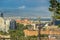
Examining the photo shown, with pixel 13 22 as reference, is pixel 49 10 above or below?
above

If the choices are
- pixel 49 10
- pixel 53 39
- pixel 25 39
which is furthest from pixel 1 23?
pixel 53 39

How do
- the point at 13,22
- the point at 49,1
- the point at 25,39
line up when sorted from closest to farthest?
the point at 25,39 → the point at 49,1 → the point at 13,22

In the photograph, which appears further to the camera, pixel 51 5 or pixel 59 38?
pixel 51 5

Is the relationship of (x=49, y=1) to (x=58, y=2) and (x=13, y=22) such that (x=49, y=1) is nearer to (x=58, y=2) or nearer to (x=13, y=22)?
(x=58, y=2)

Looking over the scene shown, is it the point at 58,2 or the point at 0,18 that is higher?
the point at 58,2

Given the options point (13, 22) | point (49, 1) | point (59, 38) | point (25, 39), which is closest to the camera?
point (59, 38)

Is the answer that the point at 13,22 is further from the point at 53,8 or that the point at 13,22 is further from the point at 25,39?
the point at 25,39

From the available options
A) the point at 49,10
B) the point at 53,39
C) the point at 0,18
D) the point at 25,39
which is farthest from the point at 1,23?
the point at 53,39

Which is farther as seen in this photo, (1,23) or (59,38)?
(1,23)

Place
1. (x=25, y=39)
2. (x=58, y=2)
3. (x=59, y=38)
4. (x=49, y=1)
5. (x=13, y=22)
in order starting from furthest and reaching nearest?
(x=13, y=22)
(x=49, y=1)
(x=58, y=2)
(x=25, y=39)
(x=59, y=38)
